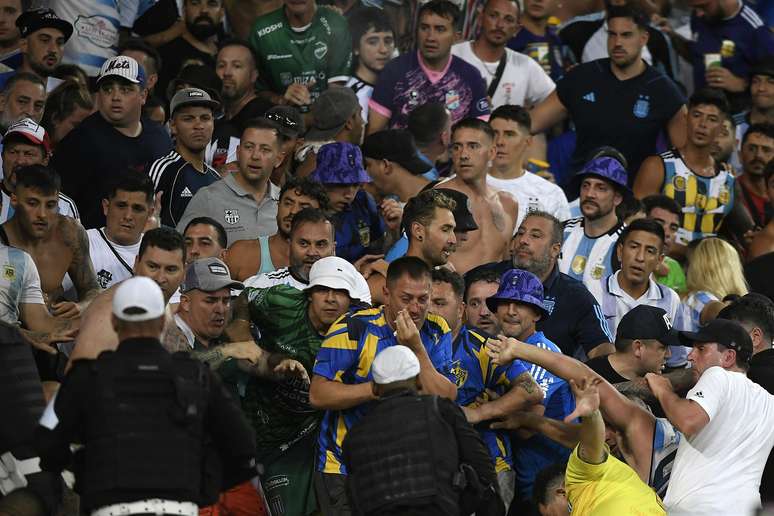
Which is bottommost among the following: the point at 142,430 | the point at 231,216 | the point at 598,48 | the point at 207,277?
the point at 598,48

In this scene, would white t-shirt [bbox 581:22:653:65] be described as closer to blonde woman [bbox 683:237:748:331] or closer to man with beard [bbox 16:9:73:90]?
blonde woman [bbox 683:237:748:331]

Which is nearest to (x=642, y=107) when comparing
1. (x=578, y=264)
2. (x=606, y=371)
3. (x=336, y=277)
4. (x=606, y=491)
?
(x=578, y=264)

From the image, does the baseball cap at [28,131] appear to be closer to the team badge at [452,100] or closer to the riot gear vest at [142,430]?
the team badge at [452,100]

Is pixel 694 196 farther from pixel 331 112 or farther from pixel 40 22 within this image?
pixel 40 22

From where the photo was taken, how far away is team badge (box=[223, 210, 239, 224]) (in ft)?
36.7

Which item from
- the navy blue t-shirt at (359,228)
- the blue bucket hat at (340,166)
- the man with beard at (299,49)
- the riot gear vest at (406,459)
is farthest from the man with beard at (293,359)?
the man with beard at (299,49)

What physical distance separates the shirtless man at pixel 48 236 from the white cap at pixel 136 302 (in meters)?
2.86

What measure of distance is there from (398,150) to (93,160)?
2294 mm

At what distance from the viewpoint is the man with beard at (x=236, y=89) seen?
1292 centimetres

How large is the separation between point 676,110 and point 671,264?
197 centimetres

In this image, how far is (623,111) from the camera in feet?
45.8

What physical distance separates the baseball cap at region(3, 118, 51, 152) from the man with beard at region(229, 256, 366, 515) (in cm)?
245

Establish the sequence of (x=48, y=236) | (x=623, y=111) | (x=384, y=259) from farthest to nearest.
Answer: (x=623, y=111), (x=384, y=259), (x=48, y=236)

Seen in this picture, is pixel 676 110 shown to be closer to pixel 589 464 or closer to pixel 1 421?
pixel 589 464
